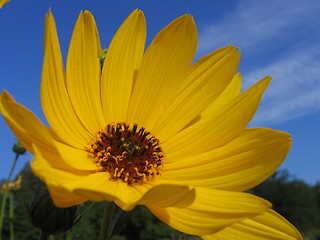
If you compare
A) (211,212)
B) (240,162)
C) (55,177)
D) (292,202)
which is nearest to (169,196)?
(211,212)

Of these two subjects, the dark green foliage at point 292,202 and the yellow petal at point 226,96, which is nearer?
the yellow petal at point 226,96

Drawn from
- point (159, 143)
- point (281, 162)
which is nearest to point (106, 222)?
point (281, 162)

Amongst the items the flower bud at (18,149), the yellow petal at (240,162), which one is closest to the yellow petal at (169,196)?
the yellow petal at (240,162)

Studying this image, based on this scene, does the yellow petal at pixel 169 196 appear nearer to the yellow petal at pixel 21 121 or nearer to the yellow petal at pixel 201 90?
the yellow petal at pixel 21 121

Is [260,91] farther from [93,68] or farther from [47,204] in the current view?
[47,204]

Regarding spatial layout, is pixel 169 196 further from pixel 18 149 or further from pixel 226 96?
pixel 18 149
